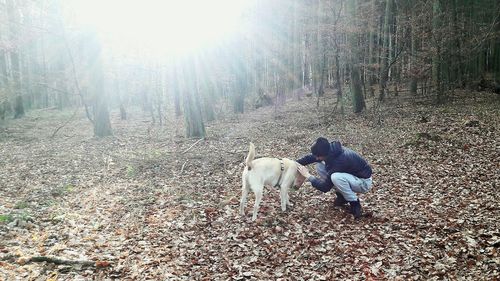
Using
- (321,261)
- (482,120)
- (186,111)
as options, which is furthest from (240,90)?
(321,261)

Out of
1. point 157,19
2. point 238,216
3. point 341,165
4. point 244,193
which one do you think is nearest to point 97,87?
point 157,19

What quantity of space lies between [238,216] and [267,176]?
1180 mm

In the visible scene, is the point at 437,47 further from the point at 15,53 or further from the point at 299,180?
the point at 15,53

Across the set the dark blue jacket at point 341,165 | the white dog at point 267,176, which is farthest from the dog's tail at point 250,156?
the dark blue jacket at point 341,165

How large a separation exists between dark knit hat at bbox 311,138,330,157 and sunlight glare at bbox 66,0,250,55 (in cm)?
879

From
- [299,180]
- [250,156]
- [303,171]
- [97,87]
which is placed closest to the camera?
[250,156]

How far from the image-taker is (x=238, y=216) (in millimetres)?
7133

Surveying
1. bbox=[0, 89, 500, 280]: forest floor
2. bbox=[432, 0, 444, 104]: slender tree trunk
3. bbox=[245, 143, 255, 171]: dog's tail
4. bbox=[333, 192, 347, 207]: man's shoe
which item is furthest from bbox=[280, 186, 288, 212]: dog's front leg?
bbox=[432, 0, 444, 104]: slender tree trunk

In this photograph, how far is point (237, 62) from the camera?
90.4 feet

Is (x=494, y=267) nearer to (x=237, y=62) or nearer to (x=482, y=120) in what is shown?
(x=482, y=120)

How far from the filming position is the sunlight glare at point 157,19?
14047mm

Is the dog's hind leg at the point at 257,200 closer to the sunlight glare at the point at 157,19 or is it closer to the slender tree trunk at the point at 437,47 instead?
the sunlight glare at the point at 157,19

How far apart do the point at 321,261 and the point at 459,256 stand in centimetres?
199

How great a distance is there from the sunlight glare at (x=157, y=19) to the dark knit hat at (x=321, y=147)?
879 cm
